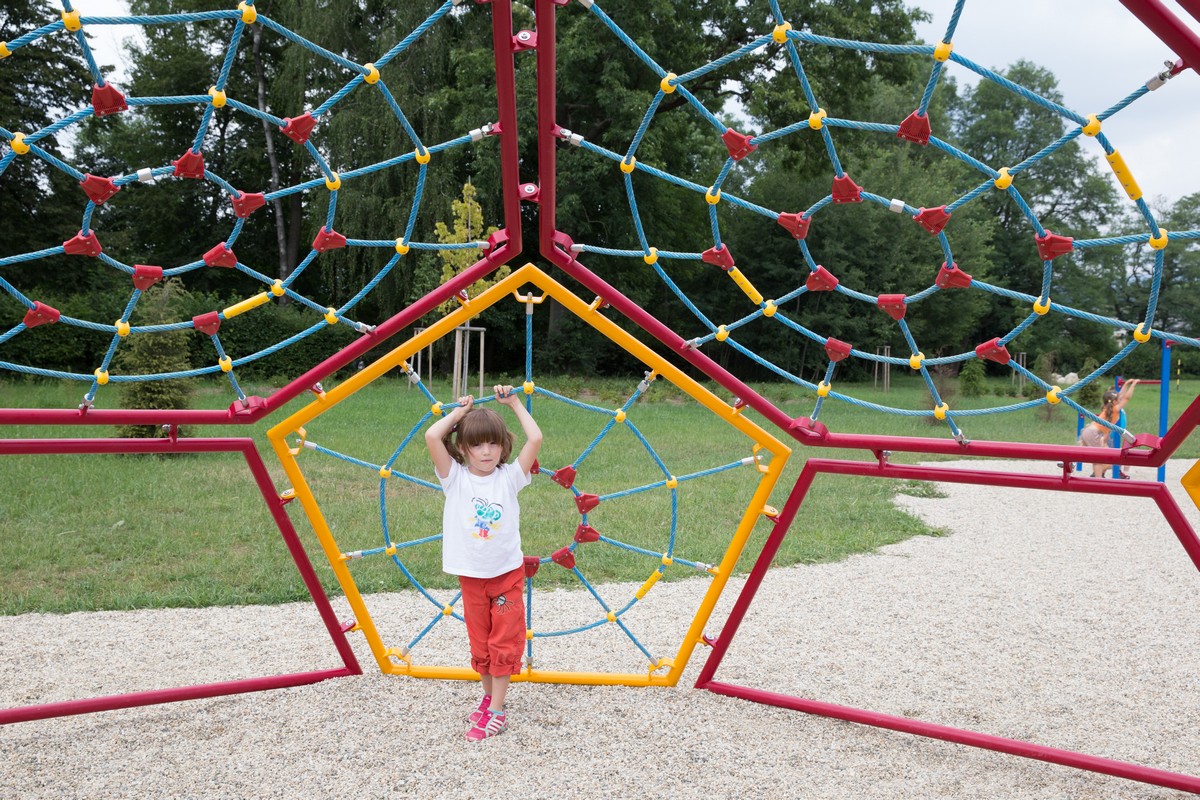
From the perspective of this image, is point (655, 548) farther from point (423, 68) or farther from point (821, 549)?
point (423, 68)

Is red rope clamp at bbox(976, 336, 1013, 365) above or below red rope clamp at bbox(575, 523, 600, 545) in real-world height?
above

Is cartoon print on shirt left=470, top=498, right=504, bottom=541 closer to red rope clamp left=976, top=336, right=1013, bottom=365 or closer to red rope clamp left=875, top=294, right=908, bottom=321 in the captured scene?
red rope clamp left=875, top=294, right=908, bottom=321

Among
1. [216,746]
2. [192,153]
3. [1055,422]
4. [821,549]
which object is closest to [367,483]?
[821,549]

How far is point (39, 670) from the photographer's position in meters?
4.07

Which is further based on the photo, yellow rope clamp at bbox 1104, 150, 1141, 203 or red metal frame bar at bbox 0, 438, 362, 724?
red metal frame bar at bbox 0, 438, 362, 724

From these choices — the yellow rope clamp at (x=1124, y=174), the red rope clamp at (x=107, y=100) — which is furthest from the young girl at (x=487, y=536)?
the yellow rope clamp at (x=1124, y=174)

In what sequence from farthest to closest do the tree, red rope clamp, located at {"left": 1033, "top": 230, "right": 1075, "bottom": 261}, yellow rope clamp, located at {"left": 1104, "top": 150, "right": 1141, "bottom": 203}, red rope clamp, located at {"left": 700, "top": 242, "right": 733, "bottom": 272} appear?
the tree
red rope clamp, located at {"left": 700, "top": 242, "right": 733, "bottom": 272}
red rope clamp, located at {"left": 1033, "top": 230, "right": 1075, "bottom": 261}
yellow rope clamp, located at {"left": 1104, "top": 150, "right": 1141, "bottom": 203}

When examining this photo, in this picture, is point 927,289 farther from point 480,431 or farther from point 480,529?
point 480,529

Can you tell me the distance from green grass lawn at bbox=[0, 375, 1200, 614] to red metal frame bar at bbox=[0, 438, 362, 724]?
66.5 inches

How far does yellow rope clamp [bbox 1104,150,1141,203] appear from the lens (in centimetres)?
256

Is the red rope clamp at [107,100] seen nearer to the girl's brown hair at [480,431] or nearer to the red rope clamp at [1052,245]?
the girl's brown hair at [480,431]

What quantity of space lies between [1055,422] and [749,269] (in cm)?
1575

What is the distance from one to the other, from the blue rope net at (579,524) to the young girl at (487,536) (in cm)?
19

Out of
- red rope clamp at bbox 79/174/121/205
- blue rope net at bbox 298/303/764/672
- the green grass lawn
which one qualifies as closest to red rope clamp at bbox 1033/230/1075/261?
blue rope net at bbox 298/303/764/672
